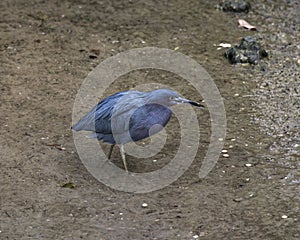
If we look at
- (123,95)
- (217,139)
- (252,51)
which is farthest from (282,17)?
(123,95)

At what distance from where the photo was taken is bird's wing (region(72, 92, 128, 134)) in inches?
206

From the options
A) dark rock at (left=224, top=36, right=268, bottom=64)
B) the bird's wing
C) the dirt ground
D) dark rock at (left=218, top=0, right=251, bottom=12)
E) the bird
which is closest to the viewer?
the dirt ground

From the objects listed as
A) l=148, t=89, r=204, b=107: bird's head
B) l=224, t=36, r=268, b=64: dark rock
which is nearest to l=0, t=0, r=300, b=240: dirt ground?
l=224, t=36, r=268, b=64: dark rock

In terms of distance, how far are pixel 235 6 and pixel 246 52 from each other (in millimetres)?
1170

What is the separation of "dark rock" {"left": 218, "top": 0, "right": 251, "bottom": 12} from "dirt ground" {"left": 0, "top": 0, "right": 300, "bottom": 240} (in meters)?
0.10

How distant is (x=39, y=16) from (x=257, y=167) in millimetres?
3673

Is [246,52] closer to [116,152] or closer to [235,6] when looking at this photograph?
[235,6]

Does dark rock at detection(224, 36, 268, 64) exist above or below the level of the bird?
below

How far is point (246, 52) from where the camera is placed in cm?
699

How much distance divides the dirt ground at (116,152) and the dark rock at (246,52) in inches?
3.2

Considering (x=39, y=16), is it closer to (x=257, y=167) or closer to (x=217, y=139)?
(x=217, y=139)

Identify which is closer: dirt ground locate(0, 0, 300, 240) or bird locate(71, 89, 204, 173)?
dirt ground locate(0, 0, 300, 240)

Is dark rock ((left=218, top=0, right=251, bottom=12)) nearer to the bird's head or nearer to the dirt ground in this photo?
the dirt ground

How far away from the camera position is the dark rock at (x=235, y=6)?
26.1 ft
